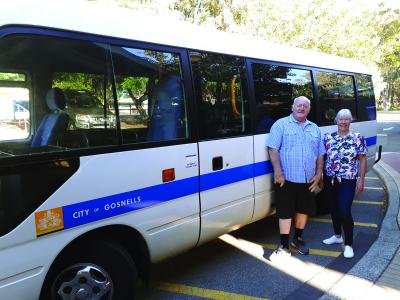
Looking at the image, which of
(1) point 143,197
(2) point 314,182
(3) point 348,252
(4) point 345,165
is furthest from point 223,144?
(3) point 348,252

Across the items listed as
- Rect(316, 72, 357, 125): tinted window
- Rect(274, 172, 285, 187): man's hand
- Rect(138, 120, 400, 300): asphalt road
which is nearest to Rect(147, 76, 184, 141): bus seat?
Rect(274, 172, 285, 187): man's hand

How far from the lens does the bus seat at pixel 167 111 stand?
3.38 meters

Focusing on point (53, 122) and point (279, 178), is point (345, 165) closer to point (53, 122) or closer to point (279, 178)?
point (279, 178)

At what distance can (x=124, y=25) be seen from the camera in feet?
10.2

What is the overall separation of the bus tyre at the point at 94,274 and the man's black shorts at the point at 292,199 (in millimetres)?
1992

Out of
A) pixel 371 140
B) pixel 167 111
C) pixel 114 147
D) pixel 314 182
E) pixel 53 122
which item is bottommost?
pixel 314 182

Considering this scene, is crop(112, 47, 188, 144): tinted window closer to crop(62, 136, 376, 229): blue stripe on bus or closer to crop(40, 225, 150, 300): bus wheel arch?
crop(62, 136, 376, 229): blue stripe on bus

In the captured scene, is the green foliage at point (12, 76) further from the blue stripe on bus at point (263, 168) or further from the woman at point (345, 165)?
the woman at point (345, 165)

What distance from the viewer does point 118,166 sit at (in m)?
2.96

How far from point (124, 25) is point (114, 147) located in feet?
3.13

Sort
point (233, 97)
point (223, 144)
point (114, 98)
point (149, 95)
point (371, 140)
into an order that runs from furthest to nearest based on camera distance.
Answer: point (371, 140)
point (233, 97)
point (223, 144)
point (149, 95)
point (114, 98)

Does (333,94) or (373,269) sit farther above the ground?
(333,94)

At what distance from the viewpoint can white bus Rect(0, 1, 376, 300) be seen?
8.16 feet

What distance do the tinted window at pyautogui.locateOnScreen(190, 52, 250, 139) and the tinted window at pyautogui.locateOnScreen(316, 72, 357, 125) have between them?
1.97m
